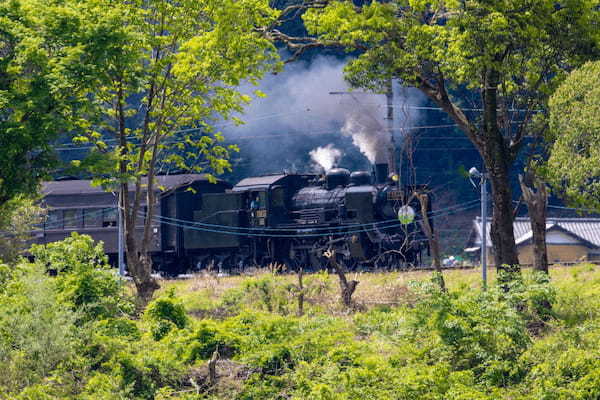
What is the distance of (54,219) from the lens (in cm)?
3669

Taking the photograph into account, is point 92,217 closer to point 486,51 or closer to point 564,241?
point 564,241

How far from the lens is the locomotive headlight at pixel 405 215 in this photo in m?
28.7

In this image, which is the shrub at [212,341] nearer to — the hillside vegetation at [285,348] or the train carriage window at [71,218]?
the hillside vegetation at [285,348]

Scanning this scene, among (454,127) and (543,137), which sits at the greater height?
(454,127)

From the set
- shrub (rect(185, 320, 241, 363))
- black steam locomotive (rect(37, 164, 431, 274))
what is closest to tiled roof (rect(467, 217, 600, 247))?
black steam locomotive (rect(37, 164, 431, 274))

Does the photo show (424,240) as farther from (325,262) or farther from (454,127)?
(454,127)

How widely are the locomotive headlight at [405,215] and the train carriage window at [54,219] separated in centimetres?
1433

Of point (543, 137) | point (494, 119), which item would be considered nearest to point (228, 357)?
point (494, 119)

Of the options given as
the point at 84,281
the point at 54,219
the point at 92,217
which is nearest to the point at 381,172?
the point at 92,217

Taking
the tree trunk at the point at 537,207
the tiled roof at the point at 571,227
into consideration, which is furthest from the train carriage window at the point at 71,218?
the tree trunk at the point at 537,207

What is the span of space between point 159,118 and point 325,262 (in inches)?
509

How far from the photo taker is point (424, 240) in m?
31.9

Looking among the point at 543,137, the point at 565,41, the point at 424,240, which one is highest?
the point at 565,41

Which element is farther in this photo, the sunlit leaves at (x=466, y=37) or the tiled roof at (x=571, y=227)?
the tiled roof at (x=571, y=227)
